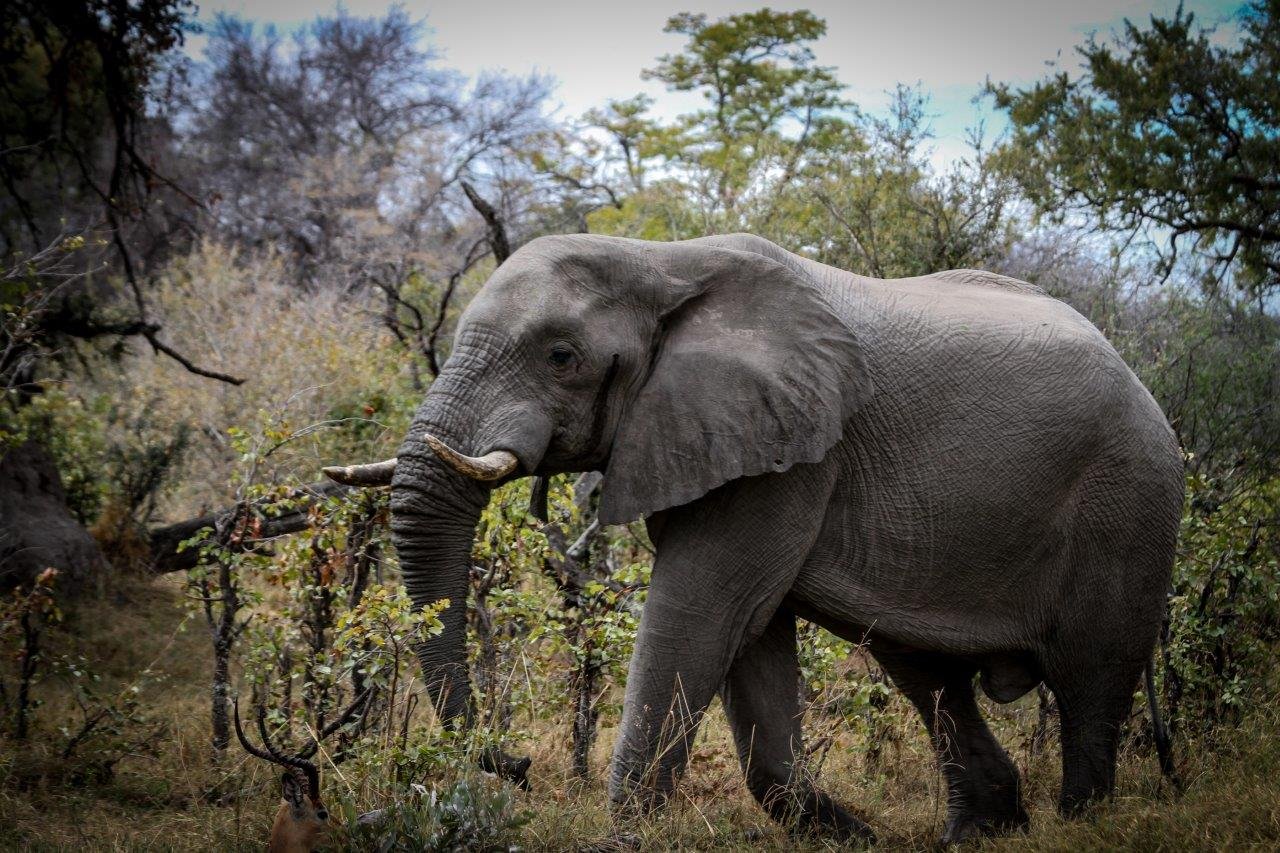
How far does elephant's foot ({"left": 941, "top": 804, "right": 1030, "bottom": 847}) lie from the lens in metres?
5.52

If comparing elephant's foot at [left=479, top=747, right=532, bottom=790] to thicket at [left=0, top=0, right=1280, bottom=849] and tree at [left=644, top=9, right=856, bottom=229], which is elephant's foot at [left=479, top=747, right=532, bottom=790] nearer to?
thicket at [left=0, top=0, right=1280, bottom=849]

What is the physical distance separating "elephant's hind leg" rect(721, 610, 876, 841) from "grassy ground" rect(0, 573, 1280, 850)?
0.16m

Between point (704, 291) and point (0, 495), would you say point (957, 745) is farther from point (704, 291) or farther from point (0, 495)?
point (0, 495)

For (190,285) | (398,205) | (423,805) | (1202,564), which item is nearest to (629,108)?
(398,205)

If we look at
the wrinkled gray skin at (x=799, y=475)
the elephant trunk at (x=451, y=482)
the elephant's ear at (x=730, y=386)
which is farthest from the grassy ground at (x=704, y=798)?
the elephant's ear at (x=730, y=386)

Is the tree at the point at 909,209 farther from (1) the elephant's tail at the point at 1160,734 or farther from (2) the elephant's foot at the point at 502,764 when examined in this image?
(2) the elephant's foot at the point at 502,764

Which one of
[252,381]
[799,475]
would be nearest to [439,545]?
[799,475]

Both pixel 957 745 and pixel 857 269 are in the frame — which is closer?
pixel 957 745

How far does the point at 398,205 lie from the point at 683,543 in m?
25.7

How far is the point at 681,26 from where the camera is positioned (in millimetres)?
35219

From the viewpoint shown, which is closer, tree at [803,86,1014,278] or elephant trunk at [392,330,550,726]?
elephant trunk at [392,330,550,726]

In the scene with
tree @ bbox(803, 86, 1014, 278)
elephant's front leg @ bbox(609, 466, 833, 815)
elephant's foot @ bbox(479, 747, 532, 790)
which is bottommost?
elephant's foot @ bbox(479, 747, 532, 790)

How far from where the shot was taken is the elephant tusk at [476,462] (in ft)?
14.3

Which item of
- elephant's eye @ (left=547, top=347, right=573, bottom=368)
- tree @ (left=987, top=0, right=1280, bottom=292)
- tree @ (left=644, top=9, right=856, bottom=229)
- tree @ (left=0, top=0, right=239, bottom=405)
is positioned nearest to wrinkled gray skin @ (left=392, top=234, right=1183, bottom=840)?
elephant's eye @ (left=547, top=347, right=573, bottom=368)
